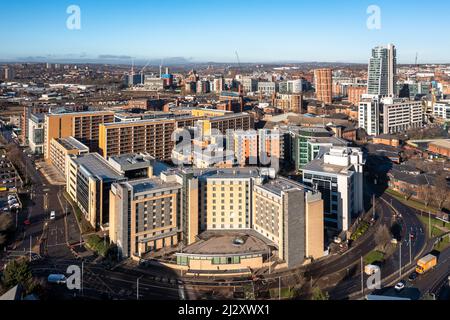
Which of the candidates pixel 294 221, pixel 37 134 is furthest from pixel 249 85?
pixel 294 221

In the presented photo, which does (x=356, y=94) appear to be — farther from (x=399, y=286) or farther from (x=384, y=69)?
(x=399, y=286)

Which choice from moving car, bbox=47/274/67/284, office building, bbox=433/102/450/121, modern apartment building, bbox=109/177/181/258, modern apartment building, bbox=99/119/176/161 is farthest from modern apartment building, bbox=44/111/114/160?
office building, bbox=433/102/450/121

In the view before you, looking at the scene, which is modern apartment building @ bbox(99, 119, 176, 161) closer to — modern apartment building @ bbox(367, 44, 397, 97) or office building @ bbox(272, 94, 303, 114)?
office building @ bbox(272, 94, 303, 114)

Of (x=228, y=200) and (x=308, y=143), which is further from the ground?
(x=308, y=143)

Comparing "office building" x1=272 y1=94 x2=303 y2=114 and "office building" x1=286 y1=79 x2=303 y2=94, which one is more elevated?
"office building" x1=286 y1=79 x2=303 y2=94
